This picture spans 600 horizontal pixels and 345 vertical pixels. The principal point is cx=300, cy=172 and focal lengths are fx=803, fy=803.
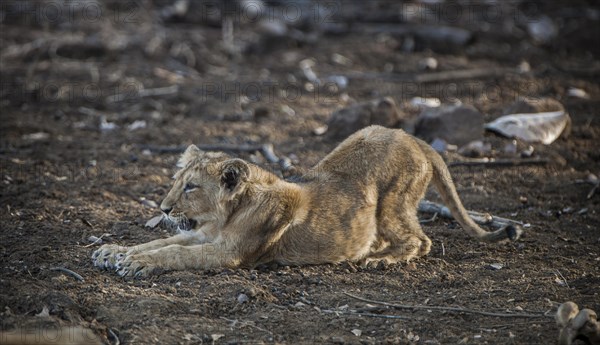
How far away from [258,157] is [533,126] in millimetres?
3663

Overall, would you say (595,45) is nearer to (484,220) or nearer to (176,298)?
(484,220)

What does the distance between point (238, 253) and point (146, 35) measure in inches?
358

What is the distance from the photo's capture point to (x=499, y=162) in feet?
31.6

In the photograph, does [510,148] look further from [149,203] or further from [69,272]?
[69,272]

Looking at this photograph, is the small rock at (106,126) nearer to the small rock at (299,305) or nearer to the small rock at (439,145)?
the small rock at (439,145)

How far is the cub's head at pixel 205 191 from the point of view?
6.64 m

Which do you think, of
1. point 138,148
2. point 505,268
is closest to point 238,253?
point 505,268

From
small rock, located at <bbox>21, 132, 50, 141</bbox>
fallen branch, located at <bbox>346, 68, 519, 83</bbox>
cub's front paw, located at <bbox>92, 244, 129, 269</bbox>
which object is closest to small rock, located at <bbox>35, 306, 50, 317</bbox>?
cub's front paw, located at <bbox>92, 244, 129, 269</bbox>

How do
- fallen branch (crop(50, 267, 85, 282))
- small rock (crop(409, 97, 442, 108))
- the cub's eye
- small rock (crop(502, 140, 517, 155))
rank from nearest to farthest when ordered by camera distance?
fallen branch (crop(50, 267, 85, 282)), the cub's eye, small rock (crop(502, 140, 517, 155)), small rock (crop(409, 97, 442, 108))

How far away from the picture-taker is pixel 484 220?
25.8 ft

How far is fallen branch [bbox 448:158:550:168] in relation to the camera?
959cm

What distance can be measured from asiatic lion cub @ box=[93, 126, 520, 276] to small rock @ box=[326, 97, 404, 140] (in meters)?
3.08

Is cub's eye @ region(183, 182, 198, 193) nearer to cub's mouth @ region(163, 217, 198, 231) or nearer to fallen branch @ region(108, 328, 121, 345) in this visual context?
cub's mouth @ region(163, 217, 198, 231)

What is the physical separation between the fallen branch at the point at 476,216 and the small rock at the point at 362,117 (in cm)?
224
